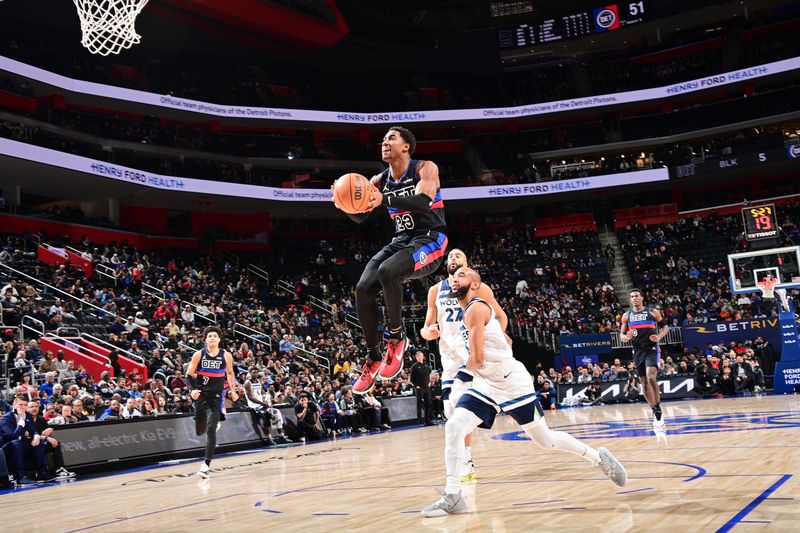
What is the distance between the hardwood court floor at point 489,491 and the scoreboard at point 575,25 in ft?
108

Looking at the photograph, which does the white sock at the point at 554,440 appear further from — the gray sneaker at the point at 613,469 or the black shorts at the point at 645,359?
the black shorts at the point at 645,359

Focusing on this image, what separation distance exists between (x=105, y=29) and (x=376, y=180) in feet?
23.3

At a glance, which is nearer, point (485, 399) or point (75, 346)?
point (485, 399)

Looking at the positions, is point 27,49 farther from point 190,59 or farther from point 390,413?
point 390,413

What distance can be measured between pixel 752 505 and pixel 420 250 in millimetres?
3249

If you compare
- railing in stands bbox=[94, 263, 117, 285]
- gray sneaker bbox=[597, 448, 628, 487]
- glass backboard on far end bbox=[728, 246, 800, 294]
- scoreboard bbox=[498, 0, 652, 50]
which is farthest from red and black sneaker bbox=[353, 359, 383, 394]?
scoreboard bbox=[498, 0, 652, 50]

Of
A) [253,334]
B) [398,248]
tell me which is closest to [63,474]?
[398,248]

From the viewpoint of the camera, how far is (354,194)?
5.77m

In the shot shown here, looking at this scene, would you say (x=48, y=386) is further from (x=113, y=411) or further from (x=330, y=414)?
(x=330, y=414)

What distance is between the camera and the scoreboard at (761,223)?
26.0 metres

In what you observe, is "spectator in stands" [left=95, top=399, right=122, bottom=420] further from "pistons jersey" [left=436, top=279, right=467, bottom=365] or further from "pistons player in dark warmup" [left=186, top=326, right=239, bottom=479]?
"pistons jersey" [left=436, top=279, right=467, bottom=365]

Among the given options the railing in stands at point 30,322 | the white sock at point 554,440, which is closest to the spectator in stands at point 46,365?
the railing in stands at point 30,322

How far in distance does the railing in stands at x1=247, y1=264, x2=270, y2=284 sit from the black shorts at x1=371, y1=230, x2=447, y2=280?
28537mm

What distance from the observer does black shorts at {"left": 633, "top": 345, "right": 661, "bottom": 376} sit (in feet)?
45.8
